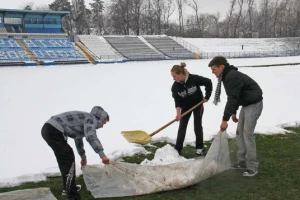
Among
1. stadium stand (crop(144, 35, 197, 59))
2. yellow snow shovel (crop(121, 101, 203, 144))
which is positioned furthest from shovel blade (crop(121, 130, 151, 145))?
stadium stand (crop(144, 35, 197, 59))

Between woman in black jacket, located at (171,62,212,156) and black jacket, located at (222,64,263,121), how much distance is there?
2.65 ft

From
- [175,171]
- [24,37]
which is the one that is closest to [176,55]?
[24,37]

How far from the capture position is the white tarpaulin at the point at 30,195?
12.1ft

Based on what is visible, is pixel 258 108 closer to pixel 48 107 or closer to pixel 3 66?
pixel 48 107

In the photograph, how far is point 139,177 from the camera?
396cm

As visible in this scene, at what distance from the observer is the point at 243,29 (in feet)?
214

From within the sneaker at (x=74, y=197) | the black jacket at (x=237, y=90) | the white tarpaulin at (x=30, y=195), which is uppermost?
the black jacket at (x=237, y=90)

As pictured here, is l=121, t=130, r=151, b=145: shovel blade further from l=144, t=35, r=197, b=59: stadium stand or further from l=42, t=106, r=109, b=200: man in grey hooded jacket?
l=144, t=35, r=197, b=59: stadium stand

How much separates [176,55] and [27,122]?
30.3 metres

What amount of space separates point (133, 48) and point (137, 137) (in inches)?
1384

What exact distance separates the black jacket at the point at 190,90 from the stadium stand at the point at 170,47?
1242 inches

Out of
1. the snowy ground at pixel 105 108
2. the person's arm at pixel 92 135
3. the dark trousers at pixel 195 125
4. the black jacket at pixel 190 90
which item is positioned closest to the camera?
the person's arm at pixel 92 135

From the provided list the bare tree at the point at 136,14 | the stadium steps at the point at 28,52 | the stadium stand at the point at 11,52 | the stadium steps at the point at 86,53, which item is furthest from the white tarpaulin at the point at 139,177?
the bare tree at the point at 136,14

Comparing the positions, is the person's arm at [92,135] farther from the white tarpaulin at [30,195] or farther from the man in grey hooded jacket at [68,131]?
the white tarpaulin at [30,195]
